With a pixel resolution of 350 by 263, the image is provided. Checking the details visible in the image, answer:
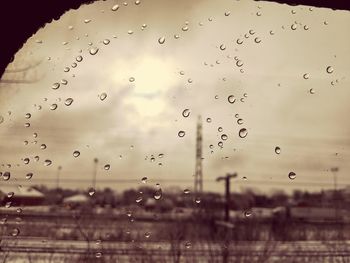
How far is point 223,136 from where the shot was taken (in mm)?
2729

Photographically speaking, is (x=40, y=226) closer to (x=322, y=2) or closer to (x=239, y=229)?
(x=239, y=229)

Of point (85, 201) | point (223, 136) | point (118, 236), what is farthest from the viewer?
point (85, 201)

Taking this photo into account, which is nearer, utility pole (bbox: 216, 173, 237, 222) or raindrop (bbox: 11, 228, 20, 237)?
raindrop (bbox: 11, 228, 20, 237)

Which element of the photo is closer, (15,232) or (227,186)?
(15,232)

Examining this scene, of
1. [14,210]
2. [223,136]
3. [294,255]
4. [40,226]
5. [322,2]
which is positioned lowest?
[294,255]

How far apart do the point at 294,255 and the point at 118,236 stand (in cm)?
206

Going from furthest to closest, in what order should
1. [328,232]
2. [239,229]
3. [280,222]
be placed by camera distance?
[280,222]
[239,229]
[328,232]


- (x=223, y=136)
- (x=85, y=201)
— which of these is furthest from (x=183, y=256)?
(x=223, y=136)

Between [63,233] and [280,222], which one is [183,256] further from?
[280,222]

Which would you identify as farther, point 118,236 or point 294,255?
point 294,255

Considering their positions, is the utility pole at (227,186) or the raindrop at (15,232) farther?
the utility pole at (227,186)

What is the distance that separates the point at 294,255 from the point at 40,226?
294 centimetres

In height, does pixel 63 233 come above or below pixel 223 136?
below

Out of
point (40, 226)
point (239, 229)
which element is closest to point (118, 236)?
point (40, 226)
